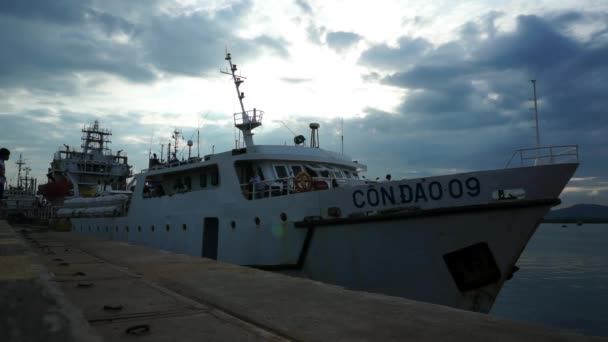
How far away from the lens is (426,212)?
9445 mm

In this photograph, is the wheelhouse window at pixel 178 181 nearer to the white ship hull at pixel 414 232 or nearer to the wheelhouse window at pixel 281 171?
the wheelhouse window at pixel 281 171

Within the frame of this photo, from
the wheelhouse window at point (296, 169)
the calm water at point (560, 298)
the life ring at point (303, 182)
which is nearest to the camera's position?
the life ring at point (303, 182)

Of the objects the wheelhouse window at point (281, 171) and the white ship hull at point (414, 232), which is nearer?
the white ship hull at point (414, 232)

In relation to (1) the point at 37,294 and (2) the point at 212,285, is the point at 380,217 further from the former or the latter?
(1) the point at 37,294

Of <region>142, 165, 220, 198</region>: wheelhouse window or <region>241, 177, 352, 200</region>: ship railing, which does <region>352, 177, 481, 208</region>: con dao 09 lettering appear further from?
<region>142, 165, 220, 198</region>: wheelhouse window

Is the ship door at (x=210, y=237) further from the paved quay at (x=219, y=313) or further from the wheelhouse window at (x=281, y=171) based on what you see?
the paved quay at (x=219, y=313)

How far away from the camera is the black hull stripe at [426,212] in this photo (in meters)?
8.78

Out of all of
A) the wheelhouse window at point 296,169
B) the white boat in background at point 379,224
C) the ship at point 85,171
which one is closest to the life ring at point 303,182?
the white boat in background at point 379,224

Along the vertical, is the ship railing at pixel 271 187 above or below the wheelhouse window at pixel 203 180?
below

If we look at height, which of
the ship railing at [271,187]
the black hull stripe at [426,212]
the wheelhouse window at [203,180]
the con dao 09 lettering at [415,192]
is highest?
the wheelhouse window at [203,180]

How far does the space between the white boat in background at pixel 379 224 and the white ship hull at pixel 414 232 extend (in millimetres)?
22

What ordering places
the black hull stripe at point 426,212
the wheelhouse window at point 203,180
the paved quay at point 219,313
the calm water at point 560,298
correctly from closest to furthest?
the paved quay at point 219,313 → the black hull stripe at point 426,212 → the wheelhouse window at point 203,180 → the calm water at point 560,298

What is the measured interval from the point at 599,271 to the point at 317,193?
30936 millimetres

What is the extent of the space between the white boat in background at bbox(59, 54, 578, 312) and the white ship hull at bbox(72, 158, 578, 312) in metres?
0.02
